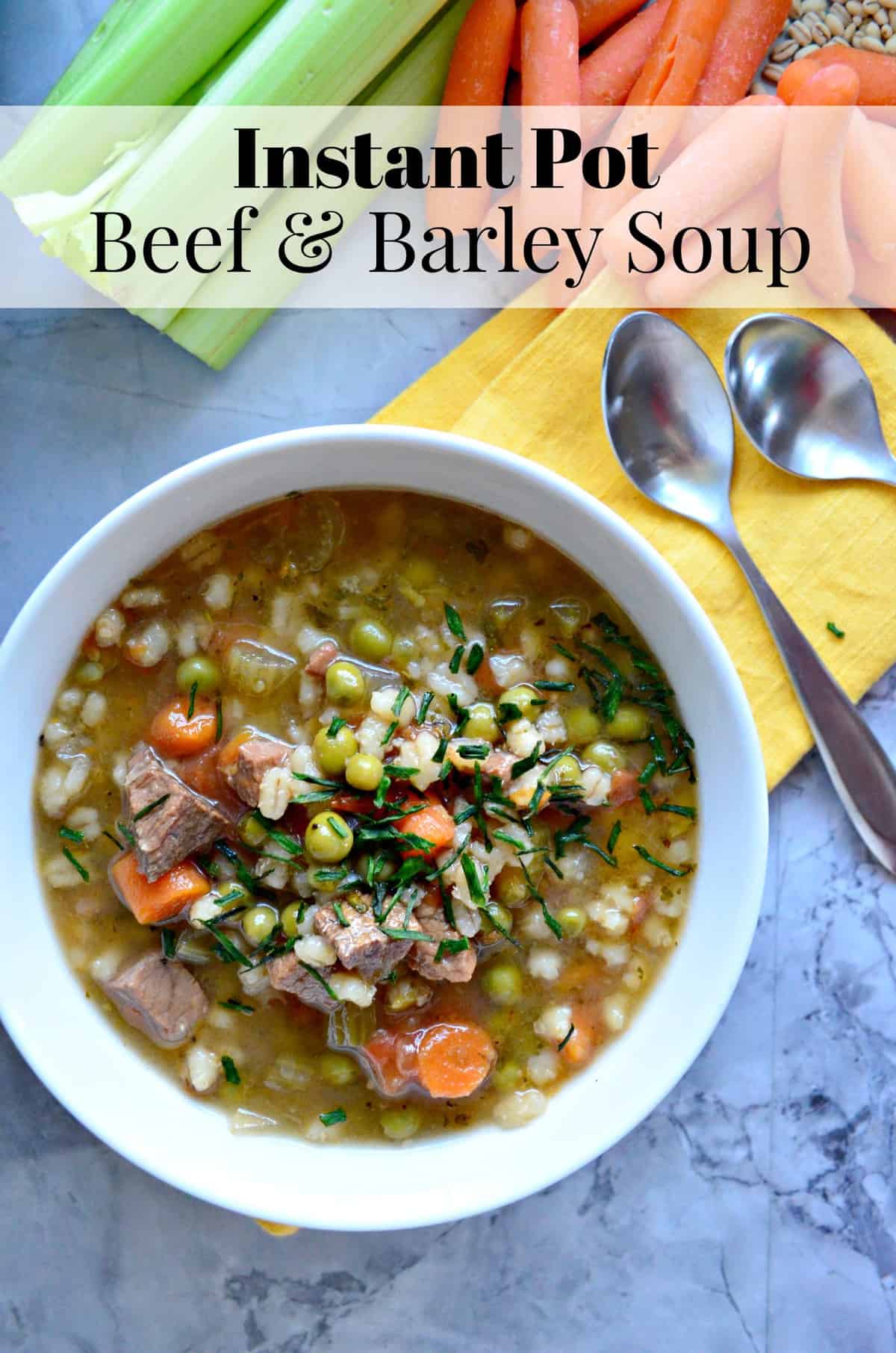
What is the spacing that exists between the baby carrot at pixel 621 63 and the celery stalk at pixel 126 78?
939 mm

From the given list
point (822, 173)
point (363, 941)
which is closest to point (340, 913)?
point (363, 941)

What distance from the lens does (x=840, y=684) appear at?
309cm

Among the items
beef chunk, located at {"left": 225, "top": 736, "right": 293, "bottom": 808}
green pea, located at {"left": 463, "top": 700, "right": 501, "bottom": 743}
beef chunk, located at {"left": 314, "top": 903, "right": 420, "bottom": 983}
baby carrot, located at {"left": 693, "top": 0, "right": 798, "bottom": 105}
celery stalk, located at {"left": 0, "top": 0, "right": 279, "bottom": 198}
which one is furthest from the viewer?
baby carrot, located at {"left": 693, "top": 0, "right": 798, "bottom": 105}

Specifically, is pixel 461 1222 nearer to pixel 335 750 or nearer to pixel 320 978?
pixel 320 978

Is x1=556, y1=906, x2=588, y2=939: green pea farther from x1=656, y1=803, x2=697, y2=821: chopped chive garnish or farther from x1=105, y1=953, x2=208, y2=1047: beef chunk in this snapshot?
x1=105, y1=953, x2=208, y2=1047: beef chunk

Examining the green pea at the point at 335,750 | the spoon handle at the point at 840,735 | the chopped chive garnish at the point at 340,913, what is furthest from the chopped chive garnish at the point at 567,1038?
the spoon handle at the point at 840,735

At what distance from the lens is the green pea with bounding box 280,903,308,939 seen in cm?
275

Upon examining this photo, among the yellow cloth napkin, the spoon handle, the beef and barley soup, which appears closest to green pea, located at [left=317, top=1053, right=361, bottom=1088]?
the beef and barley soup

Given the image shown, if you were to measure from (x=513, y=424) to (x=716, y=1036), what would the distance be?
6.20 feet

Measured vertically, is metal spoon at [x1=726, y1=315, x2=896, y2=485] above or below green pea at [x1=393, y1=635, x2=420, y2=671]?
above

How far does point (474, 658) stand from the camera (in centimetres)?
286

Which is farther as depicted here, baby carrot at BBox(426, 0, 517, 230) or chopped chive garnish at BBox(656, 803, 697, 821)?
baby carrot at BBox(426, 0, 517, 230)

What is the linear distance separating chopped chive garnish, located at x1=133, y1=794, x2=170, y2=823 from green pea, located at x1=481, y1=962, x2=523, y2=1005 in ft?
3.14

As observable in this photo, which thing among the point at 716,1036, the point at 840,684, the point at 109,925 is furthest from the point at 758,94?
the point at 109,925
